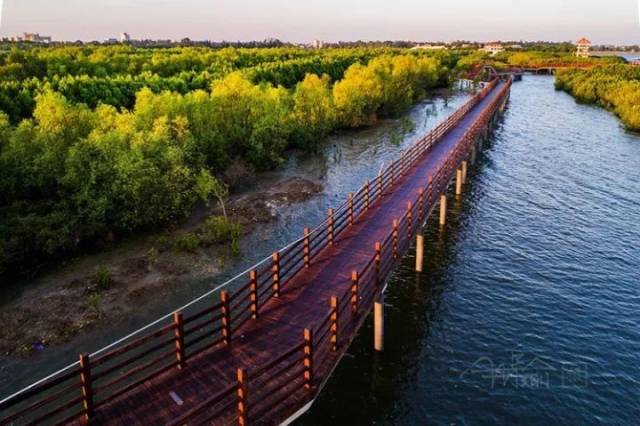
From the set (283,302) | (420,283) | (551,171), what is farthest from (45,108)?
(551,171)

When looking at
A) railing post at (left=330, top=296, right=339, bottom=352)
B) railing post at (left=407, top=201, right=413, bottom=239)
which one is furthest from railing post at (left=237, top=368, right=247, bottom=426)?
railing post at (left=407, top=201, right=413, bottom=239)

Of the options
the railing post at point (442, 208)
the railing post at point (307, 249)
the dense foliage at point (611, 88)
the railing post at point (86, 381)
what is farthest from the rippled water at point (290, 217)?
the dense foliage at point (611, 88)

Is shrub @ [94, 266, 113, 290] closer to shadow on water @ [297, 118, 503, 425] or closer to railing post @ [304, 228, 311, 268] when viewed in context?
railing post @ [304, 228, 311, 268]

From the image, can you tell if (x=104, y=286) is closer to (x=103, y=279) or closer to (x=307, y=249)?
(x=103, y=279)

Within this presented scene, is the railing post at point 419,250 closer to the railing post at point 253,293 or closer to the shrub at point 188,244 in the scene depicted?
the railing post at point 253,293

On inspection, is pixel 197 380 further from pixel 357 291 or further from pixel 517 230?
pixel 517 230
